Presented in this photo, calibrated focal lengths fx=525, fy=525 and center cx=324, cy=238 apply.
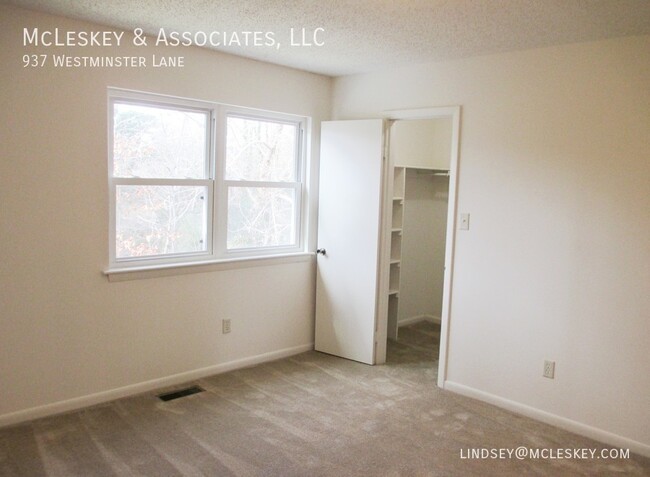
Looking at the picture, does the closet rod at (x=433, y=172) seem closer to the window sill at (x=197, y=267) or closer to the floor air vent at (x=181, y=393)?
the window sill at (x=197, y=267)

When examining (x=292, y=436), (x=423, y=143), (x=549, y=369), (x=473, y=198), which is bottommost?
(x=292, y=436)

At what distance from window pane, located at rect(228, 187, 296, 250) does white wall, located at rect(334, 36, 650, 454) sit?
150cm

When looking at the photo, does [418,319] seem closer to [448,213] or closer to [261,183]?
[448,213]

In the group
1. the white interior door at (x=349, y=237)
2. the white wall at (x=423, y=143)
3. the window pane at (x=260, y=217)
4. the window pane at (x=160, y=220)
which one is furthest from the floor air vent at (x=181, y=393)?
the white wall at (x=423, y=143)

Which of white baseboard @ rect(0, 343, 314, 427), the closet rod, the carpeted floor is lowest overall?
the carpeted floor

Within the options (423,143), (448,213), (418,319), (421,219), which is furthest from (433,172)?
(448,213)

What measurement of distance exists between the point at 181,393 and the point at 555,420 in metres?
2.54

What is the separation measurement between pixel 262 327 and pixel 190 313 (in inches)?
27.9

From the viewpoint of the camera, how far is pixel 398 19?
9.71 feet

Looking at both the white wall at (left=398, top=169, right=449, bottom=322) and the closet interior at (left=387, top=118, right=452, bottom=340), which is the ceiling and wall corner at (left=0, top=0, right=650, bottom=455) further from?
the white wall at (left=398, top=169, right=449, bottom=322)

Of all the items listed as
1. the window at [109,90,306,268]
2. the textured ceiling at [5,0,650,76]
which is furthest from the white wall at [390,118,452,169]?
the textured ceiling at [5,0,650,76]

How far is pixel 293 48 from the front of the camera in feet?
12.2

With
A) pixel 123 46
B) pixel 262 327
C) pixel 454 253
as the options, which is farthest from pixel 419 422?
pixel 123 46

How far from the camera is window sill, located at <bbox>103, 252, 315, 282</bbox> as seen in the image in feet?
11.5
